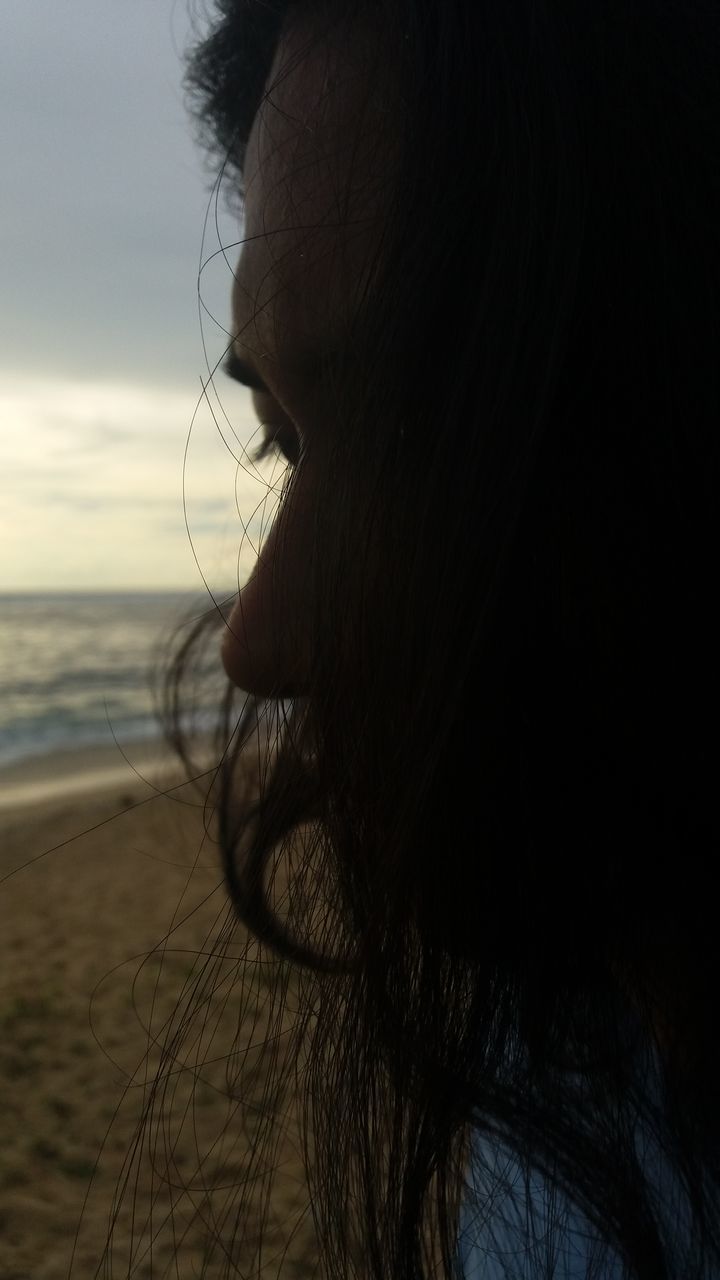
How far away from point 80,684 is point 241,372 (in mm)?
21046

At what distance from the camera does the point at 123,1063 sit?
4.29 meters

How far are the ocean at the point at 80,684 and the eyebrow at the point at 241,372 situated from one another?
0.75 metres

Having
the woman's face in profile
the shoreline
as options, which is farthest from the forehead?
the shoreline

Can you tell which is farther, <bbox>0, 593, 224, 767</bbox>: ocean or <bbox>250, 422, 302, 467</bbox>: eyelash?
<bbox>0, 593, 224, 767</bbox>: ocean

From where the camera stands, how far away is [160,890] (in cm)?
737

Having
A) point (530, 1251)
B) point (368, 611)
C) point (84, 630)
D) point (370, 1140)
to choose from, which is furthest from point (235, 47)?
point (84, 630)

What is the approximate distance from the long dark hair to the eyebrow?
0.28 m

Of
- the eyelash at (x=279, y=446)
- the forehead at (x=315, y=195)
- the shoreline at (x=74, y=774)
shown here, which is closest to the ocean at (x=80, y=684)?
the shoreline at (x=74, y=774)

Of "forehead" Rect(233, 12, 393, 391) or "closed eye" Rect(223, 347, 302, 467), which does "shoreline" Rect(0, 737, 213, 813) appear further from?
"forehead" Rect(233, 12, 393, 391)

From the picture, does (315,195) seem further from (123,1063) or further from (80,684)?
(80,684)

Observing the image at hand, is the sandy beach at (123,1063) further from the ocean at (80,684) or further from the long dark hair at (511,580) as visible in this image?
the ocean at (80,684)

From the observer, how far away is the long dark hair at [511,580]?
63 cm

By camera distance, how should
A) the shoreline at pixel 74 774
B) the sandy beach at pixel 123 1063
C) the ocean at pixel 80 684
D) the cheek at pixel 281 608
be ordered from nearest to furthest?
the cheek at pixel 281 608, the sandy beach at pixel 123 1063, the ocean at pixel 80 684, the shoreline at pixel 74 774

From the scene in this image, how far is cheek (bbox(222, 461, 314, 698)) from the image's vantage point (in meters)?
0.73
